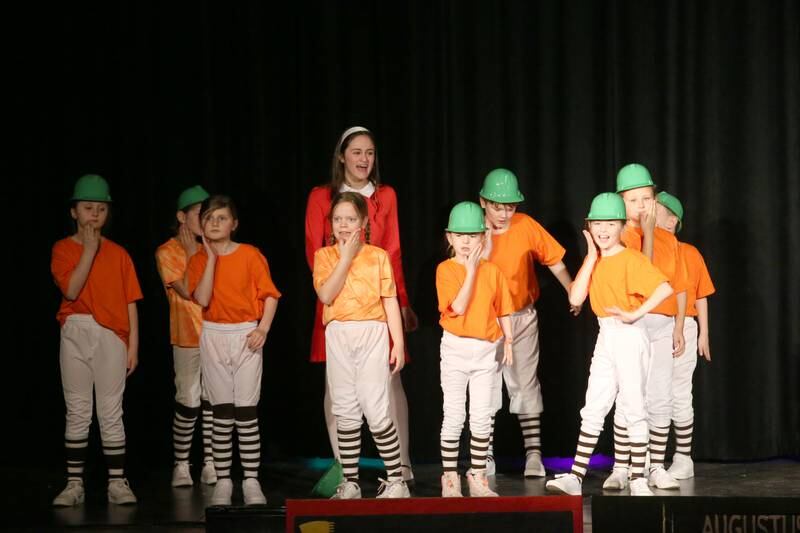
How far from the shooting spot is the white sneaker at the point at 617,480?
5219 millimetres

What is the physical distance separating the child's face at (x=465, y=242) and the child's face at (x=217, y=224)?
1.07 meters

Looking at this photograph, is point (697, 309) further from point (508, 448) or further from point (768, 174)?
point (508, 448)

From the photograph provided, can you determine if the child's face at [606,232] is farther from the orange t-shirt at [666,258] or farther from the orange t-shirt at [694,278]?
the orange t-shirt at [694,278]

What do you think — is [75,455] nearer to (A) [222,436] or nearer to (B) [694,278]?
(A) [222,436]

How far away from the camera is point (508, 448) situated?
6285mm

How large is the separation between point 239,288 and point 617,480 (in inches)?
79.9

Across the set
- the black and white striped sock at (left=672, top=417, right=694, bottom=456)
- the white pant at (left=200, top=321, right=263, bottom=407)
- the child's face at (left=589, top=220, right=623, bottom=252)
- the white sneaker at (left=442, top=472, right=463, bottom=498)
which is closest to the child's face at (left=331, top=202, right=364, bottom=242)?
the white pant at (left=200, top=321, right=263, bottom=407)

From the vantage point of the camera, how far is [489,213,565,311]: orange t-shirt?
559cm

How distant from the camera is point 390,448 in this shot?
4996 mm

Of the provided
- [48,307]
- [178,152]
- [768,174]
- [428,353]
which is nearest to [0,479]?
[48,307]

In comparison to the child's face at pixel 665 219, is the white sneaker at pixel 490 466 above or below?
below

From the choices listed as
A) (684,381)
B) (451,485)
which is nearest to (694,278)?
(684,381)

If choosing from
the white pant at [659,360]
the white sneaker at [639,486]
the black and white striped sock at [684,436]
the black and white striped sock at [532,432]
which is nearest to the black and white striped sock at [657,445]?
the white pant at [659,360]

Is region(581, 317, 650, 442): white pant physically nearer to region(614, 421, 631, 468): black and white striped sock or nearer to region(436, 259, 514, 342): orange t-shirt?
region(614, 421, 631, 468): black and white striped sock
